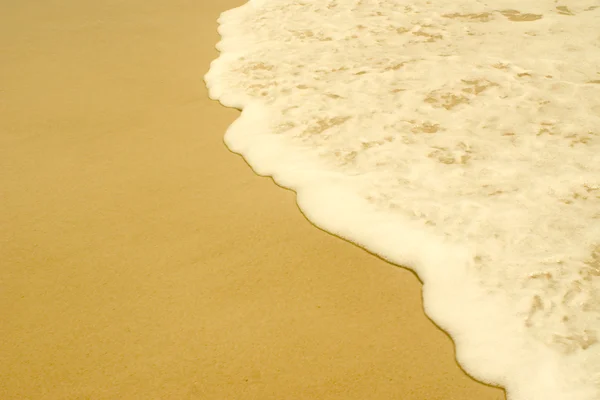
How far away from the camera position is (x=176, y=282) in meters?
2.09

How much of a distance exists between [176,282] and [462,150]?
1736 millimetres

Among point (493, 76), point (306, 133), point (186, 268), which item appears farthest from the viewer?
point (493, 76)

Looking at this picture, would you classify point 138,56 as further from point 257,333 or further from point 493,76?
point 257,333

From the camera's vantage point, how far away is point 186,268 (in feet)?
7.04

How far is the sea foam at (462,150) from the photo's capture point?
1.93 m

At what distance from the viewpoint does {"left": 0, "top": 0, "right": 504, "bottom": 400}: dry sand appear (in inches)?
68.6

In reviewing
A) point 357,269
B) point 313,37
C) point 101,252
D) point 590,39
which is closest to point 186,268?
point 101,252

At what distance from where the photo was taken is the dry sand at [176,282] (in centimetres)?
174

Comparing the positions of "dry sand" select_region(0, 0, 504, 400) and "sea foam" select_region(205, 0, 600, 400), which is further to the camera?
"sea foam" select_region(205, 0, 600, 400)

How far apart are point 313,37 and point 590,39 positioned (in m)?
2.28

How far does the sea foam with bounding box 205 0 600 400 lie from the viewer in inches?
76.0

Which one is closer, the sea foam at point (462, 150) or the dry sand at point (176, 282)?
the dry sand at point (176, 282)

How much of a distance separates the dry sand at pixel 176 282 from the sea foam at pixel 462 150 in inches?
6.1

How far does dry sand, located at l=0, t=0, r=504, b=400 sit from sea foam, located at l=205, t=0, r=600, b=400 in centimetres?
15
